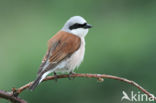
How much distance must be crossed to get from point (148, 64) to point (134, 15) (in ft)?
11.0

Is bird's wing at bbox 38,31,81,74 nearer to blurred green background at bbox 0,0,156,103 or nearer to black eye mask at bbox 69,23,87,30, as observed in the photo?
black eye mask at bbox 69,23,87,30

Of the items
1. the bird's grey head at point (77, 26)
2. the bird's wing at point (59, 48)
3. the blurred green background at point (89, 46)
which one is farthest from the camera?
the blurred green background at point (89, 46)

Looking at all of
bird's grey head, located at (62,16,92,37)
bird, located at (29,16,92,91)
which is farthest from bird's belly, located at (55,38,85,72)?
bird's grey head, located at (62,16,92,37)

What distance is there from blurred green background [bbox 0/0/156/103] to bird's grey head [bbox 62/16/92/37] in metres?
1.61

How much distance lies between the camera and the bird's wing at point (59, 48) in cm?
250

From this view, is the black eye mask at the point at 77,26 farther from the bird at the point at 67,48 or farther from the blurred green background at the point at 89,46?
the blurred green background at the point at 89,46

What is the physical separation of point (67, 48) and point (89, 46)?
3.04 m

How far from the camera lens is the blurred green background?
4.60 meters

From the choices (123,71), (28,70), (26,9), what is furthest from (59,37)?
(26,9)

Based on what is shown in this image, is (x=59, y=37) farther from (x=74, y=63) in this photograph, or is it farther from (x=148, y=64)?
(x=148, y=64)

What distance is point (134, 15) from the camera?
335 inches

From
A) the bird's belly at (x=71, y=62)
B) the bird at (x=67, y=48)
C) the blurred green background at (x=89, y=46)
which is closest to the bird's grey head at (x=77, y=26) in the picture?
the bird at (x=67, y=48)

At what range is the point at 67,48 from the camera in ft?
8.83

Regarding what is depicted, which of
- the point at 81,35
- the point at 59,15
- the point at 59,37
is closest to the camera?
the point at 59,37
